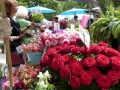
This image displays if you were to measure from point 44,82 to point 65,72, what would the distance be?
187mm

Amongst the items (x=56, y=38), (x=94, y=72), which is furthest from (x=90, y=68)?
(x=56, y=38)

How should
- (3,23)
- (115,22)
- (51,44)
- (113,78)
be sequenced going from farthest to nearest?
1. (115,22)
2. (51,44)
3. (3,23)
4. (113,78)

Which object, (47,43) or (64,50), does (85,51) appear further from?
(47,43)

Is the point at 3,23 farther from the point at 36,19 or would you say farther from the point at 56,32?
the point at 36,19

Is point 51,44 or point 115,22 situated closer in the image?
point 51,44

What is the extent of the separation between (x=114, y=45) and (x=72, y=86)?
38.2 inches

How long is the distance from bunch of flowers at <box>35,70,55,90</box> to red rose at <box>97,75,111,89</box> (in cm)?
33

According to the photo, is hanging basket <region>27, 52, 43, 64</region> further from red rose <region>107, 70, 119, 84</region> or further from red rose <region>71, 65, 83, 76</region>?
red rose <region>107, 70, 119, 84</region>

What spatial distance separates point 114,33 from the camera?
2.61 m

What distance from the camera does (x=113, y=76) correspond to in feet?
6.23

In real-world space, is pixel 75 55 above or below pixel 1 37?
below

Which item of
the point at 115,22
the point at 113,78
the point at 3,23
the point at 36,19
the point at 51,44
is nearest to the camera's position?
the point at 113,78

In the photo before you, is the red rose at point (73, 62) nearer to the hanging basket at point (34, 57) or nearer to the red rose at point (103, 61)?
the red rose at point (103, 61)

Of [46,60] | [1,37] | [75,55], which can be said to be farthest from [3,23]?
[75,55]
